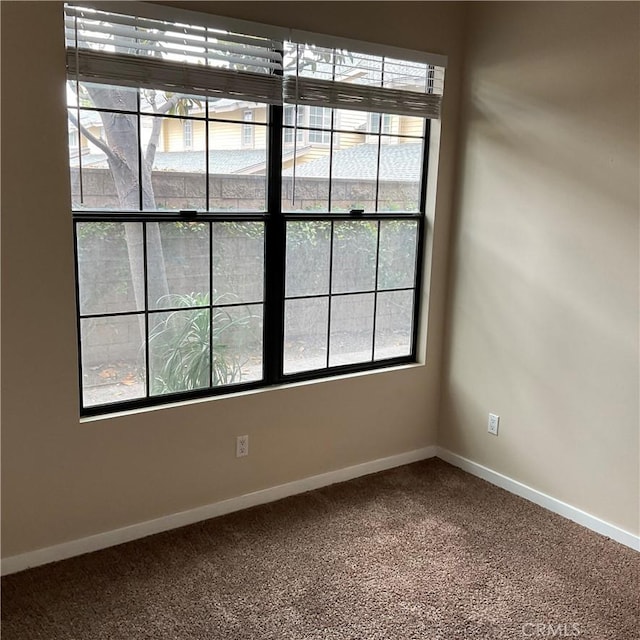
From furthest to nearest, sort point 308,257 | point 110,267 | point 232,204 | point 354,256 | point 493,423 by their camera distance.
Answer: point 493,423
point 354,256
point 308,257
point 232,204
point 110,267

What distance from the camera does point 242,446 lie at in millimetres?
3016

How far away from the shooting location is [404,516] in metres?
3.04

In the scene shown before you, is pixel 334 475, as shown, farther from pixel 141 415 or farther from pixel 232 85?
pixel 232 85

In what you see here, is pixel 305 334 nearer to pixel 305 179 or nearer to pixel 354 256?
pixel 354 256

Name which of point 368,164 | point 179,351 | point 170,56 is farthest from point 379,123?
point 179,351

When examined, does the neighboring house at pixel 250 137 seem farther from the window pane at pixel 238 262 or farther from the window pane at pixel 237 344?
the window pane at pixel 237 344

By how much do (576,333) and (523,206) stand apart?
0.64m

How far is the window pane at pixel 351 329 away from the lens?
3.29 m

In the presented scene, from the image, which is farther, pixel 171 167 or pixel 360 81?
pixel 360 81

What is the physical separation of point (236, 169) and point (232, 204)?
15 cm

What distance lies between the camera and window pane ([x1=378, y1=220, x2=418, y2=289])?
11.1 feet

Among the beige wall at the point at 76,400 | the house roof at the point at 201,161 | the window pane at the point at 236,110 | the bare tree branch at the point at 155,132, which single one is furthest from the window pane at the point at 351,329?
the bare tree branch at the point at 155,132

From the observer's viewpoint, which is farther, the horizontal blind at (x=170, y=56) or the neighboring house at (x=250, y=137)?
the neighboring house at (x=250, y=137)

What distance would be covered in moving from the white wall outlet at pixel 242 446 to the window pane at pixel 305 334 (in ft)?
1.21
